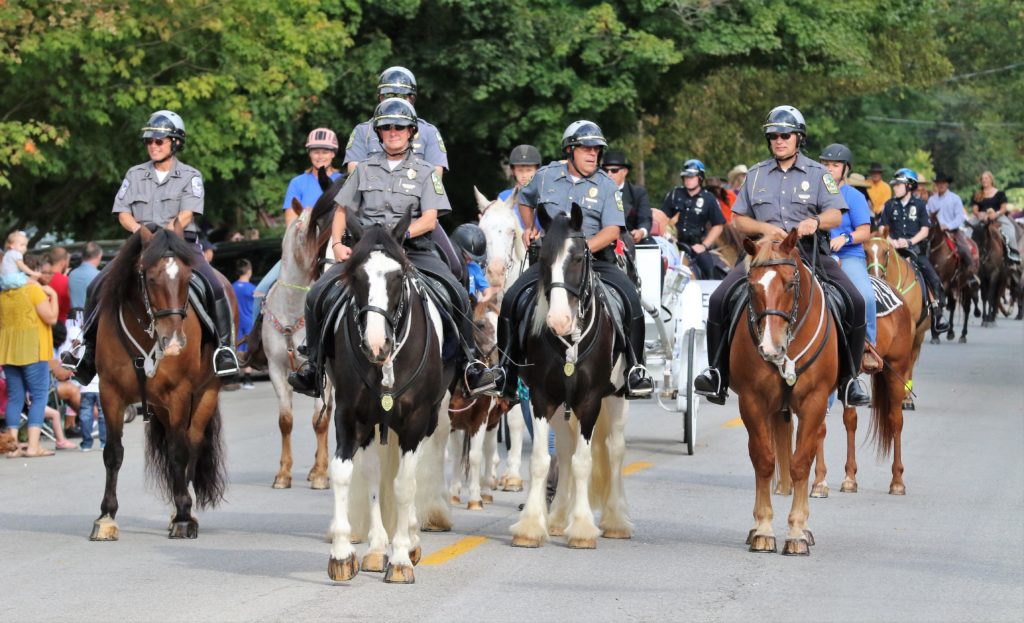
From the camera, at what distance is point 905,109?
229 feet

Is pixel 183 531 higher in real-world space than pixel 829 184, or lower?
lower

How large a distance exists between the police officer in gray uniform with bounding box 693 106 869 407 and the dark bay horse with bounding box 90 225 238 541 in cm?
354

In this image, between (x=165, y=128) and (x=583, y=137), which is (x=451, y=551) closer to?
(x=583, y=137)

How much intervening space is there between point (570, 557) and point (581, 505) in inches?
18.6

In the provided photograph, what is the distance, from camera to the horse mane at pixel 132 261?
11.9 m

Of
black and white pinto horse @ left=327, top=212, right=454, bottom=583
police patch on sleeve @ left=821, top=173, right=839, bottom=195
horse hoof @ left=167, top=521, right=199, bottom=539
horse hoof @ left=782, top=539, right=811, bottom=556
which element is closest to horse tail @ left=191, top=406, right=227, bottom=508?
horse hoof @ left=167, top=521, right=199, bottom=539

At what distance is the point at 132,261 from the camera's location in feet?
40.2

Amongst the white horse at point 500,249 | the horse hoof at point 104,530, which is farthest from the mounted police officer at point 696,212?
the horse hoof at point 104,530

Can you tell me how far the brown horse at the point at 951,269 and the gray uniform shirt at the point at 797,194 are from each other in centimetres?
2029

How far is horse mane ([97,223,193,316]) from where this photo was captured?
11945 millimetres

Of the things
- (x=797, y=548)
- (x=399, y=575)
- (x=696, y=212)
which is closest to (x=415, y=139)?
(x=399, y=575)

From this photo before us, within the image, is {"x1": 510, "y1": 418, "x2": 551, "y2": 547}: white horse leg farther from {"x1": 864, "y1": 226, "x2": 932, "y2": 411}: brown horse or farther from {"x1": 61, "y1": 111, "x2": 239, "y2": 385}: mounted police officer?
{"x1": 864, "y1": 226, "x2": 932, "y2": 411}: brown horse

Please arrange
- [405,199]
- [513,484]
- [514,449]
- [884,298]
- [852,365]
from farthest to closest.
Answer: [884,298], [514,449], [513,484], [852,365], [405,199]

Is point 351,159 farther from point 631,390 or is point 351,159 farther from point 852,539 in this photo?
point 852,539
